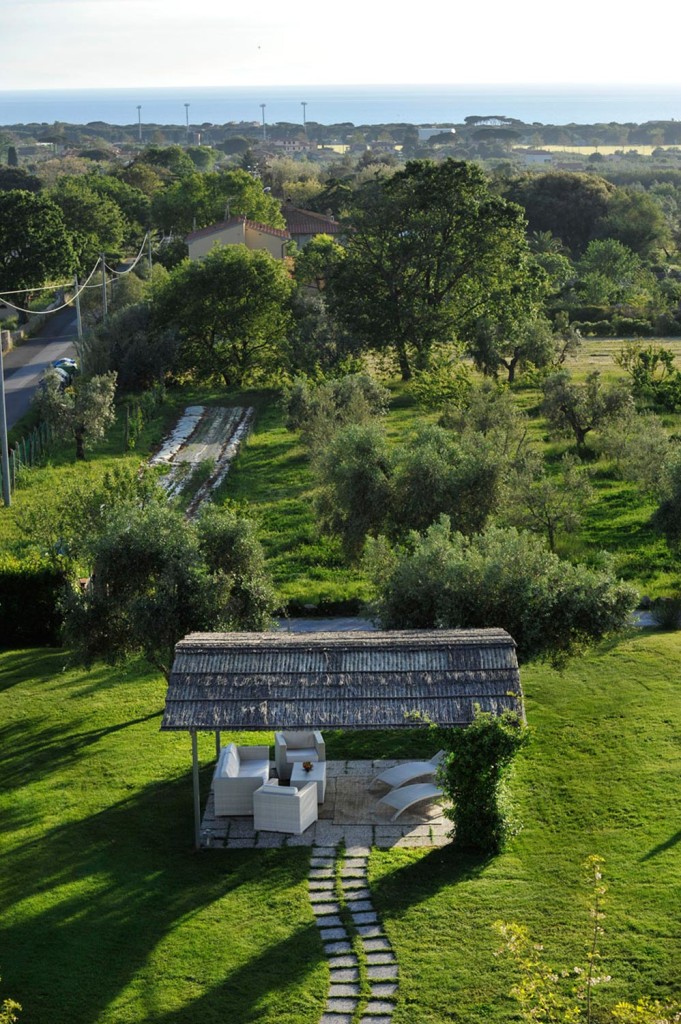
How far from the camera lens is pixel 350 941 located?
1431cm

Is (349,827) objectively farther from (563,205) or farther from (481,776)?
(563,205)

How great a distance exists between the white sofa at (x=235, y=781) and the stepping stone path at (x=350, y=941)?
143cm

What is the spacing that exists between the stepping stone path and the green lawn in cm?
16

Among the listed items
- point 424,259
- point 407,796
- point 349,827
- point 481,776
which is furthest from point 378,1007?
point 424,259

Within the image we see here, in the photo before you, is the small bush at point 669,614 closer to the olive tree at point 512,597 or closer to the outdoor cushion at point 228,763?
the olive tree at point 512,597

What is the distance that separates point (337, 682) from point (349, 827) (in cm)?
215

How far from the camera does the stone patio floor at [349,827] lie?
54.5ft

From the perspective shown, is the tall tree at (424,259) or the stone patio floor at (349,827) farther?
the tall tree at (424,259)

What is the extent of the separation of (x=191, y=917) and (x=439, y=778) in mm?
3811

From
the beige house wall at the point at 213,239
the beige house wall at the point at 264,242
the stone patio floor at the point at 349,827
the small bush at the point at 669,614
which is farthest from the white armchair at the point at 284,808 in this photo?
the beige house wall at the point at 264,242

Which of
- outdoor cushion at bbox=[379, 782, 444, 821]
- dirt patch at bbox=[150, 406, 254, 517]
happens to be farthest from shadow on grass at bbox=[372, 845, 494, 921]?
dirt patch at bbox=[150, 406, 254, 517]

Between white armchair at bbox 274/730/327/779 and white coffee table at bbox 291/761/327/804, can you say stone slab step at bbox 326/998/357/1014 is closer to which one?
white coffee table at bbox 291/761/327/804

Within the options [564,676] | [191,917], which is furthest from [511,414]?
[191,917]

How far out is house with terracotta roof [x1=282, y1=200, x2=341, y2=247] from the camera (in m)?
88.4
